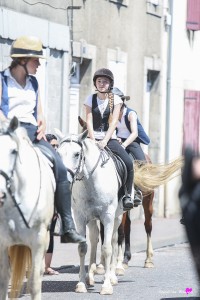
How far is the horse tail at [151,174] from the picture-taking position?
575 inches

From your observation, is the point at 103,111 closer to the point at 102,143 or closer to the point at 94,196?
the point at 102,143

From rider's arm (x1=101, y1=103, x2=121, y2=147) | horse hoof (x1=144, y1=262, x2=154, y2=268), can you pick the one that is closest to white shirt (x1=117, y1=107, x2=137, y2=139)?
rider's arm (x1=101, y1=103, x2=121, y2=147)

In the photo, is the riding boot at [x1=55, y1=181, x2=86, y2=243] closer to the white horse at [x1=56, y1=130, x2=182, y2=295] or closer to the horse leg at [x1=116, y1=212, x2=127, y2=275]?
the white horse at [x1=56, y1=130, x2=182, y2=295]

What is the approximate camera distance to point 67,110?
21.4 meters

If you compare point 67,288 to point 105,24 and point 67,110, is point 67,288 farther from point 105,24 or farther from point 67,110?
→ point 105,24

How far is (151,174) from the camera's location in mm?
14703

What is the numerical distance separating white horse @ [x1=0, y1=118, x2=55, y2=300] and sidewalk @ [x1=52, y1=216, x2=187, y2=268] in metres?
4.64

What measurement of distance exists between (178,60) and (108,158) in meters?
15.6

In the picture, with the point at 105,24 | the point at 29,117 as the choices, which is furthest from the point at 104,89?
the point at 105,24

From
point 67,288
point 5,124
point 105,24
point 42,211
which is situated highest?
point 105,24

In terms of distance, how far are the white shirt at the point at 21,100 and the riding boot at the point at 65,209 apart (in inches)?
27.9

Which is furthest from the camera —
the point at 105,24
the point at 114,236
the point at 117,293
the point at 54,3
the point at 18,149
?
the point at 105,24

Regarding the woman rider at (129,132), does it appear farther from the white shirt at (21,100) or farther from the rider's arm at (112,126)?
the white shirt at (21,100)

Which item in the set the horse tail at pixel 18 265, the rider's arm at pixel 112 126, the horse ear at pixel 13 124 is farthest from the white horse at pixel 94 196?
the horse ear at pixel 13 124
